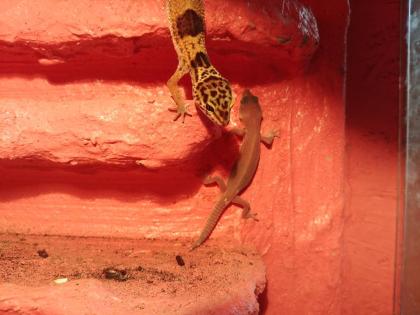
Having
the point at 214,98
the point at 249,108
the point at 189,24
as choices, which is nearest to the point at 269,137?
the point at 249,108

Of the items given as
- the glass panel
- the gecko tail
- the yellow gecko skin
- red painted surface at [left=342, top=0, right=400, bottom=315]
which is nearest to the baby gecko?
the gecko tail

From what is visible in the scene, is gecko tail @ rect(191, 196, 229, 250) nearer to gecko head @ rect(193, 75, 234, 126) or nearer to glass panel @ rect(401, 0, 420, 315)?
gecko head @ rect(193, 75, 234, 126)

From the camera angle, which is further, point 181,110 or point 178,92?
point 178,92

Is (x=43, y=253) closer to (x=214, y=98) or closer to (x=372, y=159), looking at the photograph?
(x=214, y=98)

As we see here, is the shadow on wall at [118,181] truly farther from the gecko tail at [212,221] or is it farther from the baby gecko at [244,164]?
the gecko tail at [212,221]

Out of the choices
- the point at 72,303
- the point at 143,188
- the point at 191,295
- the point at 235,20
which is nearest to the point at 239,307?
the point at 191,295

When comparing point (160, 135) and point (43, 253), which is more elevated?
point (160, 135)
